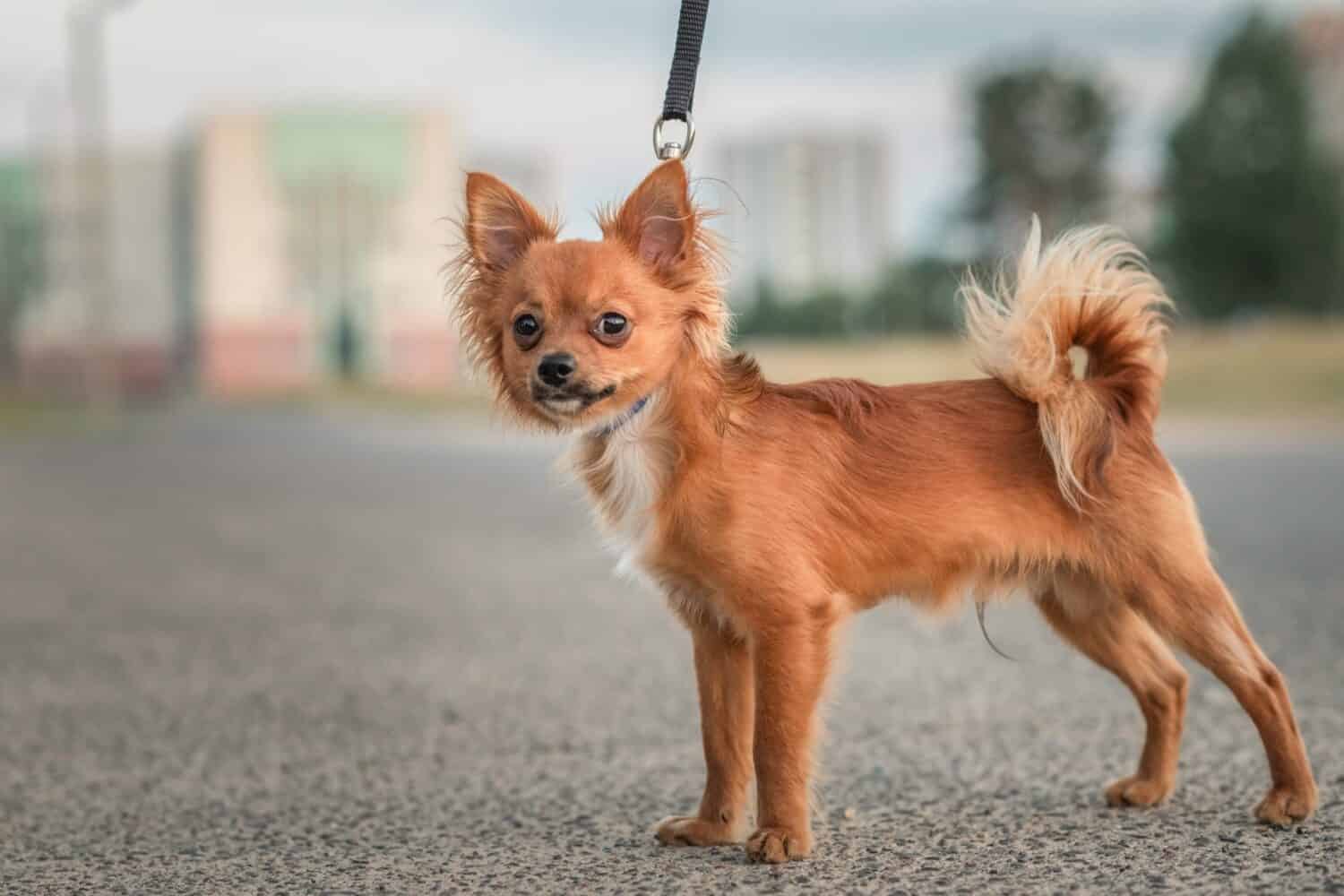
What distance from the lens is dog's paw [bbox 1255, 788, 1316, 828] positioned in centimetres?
399

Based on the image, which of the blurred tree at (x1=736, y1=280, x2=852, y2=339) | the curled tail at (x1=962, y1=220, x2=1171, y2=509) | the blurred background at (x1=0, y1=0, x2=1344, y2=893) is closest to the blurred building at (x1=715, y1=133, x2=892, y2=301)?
the blurred tree at (x1=736, y1=280, x2=852, y2=339)

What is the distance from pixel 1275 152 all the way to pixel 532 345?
4452 centimetres

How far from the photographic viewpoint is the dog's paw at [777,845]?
3.81 meters

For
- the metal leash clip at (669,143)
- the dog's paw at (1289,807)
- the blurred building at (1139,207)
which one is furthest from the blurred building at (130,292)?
the dog's paw at (1289,807)

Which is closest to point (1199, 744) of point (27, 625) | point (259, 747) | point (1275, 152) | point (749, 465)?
point (749, 465)

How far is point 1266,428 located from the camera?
2297 cm

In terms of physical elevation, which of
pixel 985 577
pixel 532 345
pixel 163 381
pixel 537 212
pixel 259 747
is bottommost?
pixel 163 381

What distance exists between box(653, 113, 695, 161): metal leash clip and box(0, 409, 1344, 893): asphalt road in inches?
36.5

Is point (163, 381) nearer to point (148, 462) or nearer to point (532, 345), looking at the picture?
point (148, 462)

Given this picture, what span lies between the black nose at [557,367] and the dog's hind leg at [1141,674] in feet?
4.80

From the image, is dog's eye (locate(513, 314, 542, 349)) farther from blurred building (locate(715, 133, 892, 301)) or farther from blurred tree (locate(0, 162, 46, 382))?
blurred building (locate(715, 133, 892, 301))

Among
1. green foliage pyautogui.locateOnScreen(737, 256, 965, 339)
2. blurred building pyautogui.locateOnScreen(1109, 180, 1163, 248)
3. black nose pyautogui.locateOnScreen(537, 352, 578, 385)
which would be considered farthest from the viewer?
green foliage pyautogui.locateOnScreen(737, 256, 965, 339)

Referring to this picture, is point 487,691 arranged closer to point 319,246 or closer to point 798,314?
point 319,246

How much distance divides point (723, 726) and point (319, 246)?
2278 inches
